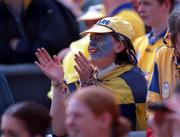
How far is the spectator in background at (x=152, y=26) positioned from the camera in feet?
29.8

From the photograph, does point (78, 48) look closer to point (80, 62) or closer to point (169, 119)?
point (80, 62)

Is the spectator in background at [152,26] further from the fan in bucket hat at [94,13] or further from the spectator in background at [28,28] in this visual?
the spectator in background at [28,28]

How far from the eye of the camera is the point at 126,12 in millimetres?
9883

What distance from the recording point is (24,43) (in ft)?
34.4

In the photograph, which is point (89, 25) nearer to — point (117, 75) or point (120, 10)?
point (120, 10)

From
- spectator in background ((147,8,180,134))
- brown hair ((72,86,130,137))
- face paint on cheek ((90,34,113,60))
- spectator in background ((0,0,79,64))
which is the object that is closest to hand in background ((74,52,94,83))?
face paint on cheek ((90,34,113,60))

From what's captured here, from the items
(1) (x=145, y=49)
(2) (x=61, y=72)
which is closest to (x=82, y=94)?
(2) (x=61, y=72)

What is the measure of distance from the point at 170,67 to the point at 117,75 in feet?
1.47

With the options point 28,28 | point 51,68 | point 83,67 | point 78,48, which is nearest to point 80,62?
point 83,67

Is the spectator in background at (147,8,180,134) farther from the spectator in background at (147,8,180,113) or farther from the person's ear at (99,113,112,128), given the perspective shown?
the person's ear at (99,113,112,128)

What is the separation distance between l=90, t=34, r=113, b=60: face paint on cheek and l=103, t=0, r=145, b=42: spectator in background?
5.52 ft

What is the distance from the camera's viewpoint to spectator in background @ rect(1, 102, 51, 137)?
5785 millimetres

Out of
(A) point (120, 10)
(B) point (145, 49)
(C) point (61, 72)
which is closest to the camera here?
(C) point (61, 72)

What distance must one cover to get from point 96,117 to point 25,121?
42 centimetres
